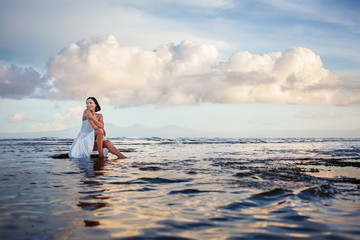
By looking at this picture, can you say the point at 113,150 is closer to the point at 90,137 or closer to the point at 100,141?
the point at 100,141

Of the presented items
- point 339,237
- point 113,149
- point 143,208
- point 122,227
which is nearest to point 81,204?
point 143,208

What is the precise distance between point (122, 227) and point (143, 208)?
0.86 metres

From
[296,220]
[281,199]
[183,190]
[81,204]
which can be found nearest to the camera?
[296,220]

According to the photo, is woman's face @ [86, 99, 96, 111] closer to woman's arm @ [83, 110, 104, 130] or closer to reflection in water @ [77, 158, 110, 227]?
woman's arm @ [83, 110, 104, 130]

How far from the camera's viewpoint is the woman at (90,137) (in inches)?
476

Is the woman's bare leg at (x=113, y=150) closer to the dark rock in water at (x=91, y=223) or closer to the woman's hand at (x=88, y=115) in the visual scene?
the woman's hand at (x=88, y=115)

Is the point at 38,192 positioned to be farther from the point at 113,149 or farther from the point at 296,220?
the point at 113,149

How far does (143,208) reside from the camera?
3.78 metres

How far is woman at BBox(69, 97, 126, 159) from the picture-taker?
1209 centimetres

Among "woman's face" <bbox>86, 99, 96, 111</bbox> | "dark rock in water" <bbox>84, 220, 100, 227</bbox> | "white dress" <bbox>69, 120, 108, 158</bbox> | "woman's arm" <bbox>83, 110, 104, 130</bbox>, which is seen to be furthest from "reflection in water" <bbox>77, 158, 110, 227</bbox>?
"woman's face" <bbox>86, 99, 96, 111</bbox>

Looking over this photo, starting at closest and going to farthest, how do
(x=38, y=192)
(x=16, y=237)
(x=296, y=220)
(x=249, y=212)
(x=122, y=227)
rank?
(x=16, y=237) → (x=122, y=227) → (x=296, y=220) → (x=249, y=212) → (x=38, y=192)

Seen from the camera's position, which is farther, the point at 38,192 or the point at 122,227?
the point at 38,192

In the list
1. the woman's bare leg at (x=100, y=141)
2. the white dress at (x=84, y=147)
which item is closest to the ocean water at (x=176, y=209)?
the white dress at (x=84, y=147)

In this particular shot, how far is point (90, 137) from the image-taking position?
1210 centimetres
